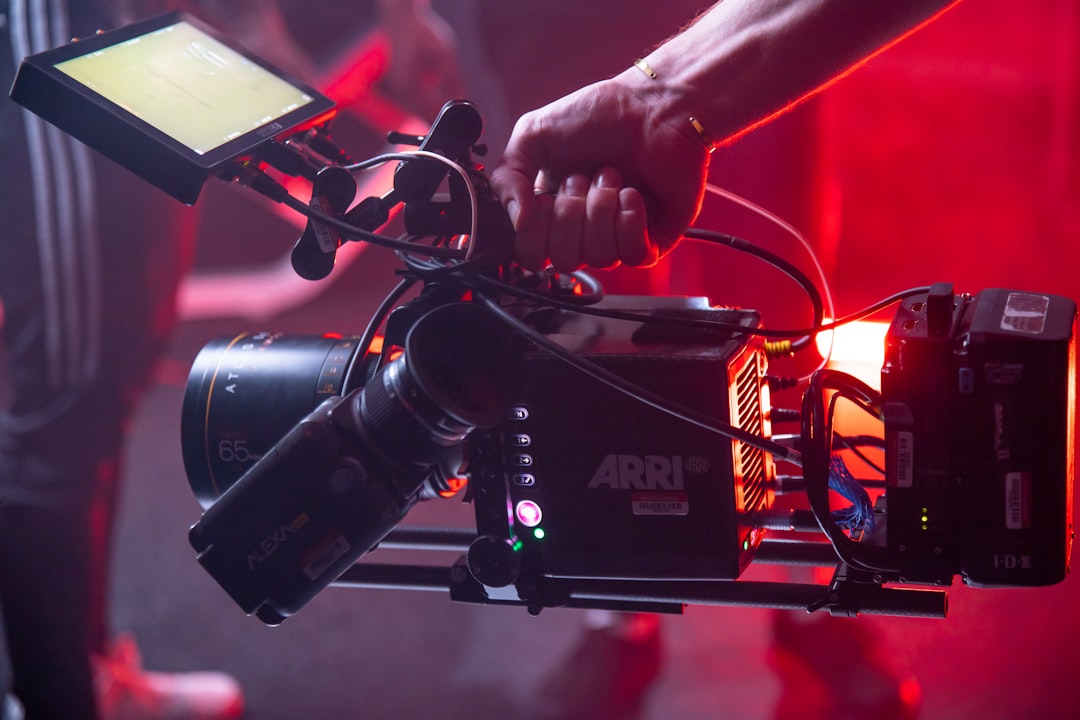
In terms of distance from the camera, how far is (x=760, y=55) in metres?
0.73

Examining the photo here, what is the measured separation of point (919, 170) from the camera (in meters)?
2.84

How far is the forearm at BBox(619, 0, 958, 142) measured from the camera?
Answer: 27.4 inches

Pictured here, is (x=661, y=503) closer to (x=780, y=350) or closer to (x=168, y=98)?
(x=780, y=350)

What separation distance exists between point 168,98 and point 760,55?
0.46m

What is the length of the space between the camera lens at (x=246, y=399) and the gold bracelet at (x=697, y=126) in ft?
1.06

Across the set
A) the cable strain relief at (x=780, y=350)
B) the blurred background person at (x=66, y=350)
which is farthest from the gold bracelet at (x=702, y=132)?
the blurred background person at (x=66, y=350)

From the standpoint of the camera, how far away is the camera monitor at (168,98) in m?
0.66

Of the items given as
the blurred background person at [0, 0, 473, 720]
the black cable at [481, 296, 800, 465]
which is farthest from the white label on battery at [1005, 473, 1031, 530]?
the blurred background person at [0, 0, 473, 720]

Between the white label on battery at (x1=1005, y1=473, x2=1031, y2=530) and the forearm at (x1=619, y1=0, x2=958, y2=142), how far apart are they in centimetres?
35

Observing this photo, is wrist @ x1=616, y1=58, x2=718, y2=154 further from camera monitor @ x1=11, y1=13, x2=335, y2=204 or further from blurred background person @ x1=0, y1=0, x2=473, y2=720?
blurred background person @ x1=0, y1=0, x2=473, y2=720

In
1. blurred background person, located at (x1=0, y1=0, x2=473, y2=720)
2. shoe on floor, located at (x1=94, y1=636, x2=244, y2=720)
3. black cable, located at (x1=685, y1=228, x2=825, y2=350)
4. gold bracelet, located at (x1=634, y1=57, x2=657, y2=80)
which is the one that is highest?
gold bracelet, located at (x1=634, y1=57, x2=657, y2=80)

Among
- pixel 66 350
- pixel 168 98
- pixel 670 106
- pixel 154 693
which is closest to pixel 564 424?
pixel 670 106

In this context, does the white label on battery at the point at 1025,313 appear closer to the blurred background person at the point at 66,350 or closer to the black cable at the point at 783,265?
the black cable at the point at 783,265

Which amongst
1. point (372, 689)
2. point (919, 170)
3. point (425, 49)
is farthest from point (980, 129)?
point (372, 689)
